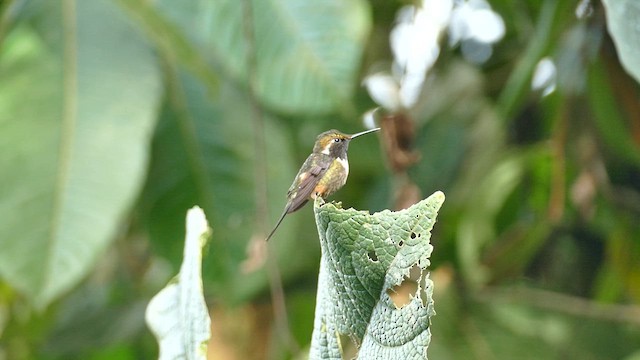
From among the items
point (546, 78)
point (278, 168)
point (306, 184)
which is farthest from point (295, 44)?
point (306, 184)

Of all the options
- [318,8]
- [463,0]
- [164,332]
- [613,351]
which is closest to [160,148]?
[318,8]

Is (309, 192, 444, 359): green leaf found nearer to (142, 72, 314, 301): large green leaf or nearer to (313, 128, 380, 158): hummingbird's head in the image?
(313, 128, 380, 158): hummingbird's head

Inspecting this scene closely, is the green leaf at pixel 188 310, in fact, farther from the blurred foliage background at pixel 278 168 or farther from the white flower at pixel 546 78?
the white flower at pixel 546 78

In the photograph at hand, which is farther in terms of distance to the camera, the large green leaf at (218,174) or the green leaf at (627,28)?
the large green leaf at (218,174)

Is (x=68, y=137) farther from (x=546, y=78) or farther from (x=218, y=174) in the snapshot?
(x=546, y=78)

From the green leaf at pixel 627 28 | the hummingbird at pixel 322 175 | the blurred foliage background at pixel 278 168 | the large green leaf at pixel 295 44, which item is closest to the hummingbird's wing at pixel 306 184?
the hummingbird at pixel 322 175

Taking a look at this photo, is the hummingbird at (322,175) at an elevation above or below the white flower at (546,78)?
below

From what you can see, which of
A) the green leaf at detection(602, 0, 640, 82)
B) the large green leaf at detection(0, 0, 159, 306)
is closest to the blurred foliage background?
the large green leaf at detection(0, 0, 159, 306)
